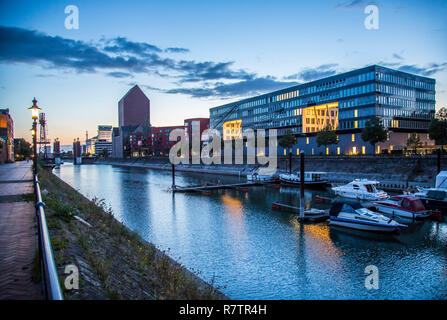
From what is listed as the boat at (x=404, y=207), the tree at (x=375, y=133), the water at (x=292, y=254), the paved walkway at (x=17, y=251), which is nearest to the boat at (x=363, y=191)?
the boat at (x=404, y=207)

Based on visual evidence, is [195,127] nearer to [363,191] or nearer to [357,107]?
[357,107]

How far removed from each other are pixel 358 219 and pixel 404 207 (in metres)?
8.62

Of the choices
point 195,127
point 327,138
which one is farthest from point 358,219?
point 195,127

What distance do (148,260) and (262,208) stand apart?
26.0 meters

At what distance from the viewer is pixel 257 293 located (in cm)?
1539

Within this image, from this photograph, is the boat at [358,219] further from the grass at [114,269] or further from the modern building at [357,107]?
the modern building at [357,107]

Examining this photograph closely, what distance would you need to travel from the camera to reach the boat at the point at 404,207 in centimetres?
3015

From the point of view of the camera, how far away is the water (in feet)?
52.3

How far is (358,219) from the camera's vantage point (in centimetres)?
2625

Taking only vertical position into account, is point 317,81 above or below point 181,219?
above

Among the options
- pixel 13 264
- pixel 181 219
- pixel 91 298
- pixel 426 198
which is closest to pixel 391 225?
pixel 426 198

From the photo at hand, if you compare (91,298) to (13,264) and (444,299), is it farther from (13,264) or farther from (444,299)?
(444,299)

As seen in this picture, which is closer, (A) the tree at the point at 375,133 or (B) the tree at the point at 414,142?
(A) the tree at the point at 375,133

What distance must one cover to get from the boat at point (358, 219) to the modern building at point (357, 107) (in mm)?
63912
